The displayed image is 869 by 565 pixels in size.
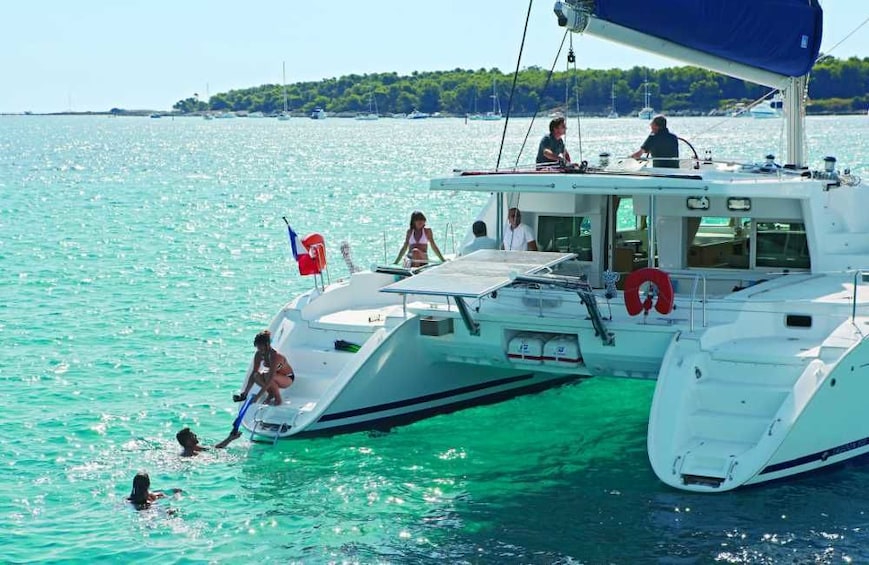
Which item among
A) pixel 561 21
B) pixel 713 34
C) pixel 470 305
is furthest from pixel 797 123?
pixel 470 305

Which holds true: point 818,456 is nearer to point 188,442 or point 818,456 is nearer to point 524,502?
point 524,502

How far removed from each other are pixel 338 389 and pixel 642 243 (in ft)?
13.7

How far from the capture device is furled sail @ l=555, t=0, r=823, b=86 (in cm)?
1277

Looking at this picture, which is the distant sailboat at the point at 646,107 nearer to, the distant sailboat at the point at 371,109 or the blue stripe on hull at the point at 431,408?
the blue stripe on hull at the point at 431,408

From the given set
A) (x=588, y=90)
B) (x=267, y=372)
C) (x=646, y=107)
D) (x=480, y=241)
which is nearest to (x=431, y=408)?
(x=267, y=372)

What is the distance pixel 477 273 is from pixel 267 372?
98.0 inches

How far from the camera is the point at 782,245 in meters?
13.6

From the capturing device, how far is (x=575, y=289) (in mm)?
11625

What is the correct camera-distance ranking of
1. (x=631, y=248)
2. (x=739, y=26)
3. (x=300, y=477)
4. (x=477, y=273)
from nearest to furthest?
1. (x=477, y=273)
2. (x=300, y=477)
3. (x=739, y=26)
4. (x=631, y=248)

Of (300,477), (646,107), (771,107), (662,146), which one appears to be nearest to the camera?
(300,477)

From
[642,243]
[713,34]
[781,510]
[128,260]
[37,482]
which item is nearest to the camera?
[781,510]

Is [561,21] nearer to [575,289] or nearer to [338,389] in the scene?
[575,289]

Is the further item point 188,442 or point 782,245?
point 782,245

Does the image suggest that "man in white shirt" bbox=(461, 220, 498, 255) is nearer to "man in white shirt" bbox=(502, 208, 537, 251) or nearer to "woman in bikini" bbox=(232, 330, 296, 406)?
"man in white shirt" bbox=(502, 208, 537, 251)
